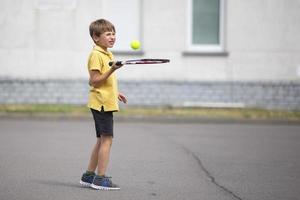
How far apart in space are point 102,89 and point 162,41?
1210cm

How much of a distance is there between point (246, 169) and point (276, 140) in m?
4.02

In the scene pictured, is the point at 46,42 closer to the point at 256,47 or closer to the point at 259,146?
the point at 256,47

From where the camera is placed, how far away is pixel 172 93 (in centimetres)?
2034

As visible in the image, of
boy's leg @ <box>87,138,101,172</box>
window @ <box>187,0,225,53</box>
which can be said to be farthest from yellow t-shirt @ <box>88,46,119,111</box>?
window @ <box>187,0,225,53</box>

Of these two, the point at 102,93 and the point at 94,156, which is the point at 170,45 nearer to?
the point at 94,156

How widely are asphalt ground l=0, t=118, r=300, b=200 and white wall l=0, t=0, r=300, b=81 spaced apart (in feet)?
10.1

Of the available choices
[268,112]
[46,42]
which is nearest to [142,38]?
[46,42]

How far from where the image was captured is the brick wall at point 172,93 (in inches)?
797

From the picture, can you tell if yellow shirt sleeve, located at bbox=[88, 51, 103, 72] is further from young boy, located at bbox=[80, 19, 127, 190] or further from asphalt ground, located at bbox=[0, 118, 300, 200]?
asphalt ground, located at bbox=[0, 118, 300, 200]

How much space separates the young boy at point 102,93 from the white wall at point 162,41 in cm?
1175

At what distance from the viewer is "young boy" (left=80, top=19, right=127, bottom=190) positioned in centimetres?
853

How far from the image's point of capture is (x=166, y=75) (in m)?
20.5

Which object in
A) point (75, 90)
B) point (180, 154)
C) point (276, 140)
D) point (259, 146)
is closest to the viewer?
point (180, 154)

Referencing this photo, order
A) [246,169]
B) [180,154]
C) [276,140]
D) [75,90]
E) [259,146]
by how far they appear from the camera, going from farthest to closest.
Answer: [75,90] → [276,140] → [259,146] → [180,154] → [246,169]
